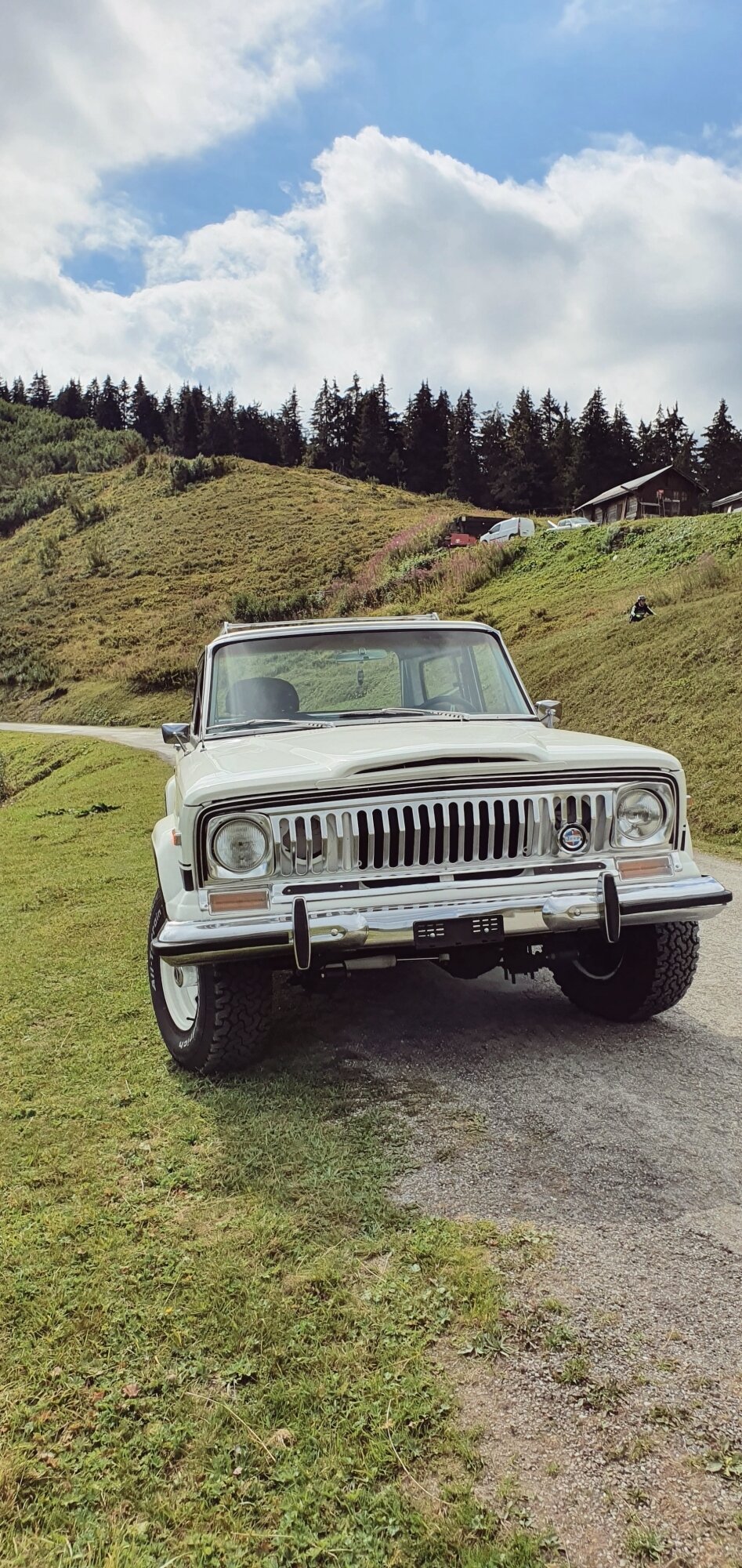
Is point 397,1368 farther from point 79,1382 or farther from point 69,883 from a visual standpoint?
point 69,883

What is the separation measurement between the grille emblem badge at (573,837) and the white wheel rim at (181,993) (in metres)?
1.52

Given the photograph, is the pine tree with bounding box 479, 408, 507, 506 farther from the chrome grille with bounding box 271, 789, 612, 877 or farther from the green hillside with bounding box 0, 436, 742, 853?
the chrome grille with bounding box 271, 789, 612, 877

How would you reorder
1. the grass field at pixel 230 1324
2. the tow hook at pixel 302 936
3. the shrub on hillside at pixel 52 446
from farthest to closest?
1. the shrub on hillside at pixel 52 446
2. the tow hook at pixel 302 936
3. the grass field at pixel 230 1324

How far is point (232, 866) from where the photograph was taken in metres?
3.20

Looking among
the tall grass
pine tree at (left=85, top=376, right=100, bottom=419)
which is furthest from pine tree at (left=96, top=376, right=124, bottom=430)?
the tall grass

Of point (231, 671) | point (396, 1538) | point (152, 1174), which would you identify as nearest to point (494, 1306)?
point (396, 1538)

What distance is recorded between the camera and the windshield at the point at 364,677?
455cm

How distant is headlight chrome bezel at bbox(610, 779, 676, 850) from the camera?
3494mm

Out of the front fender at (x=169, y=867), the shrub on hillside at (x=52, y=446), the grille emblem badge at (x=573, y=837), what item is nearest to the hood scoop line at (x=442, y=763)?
the grille emblem badge at (x=573, y=837)

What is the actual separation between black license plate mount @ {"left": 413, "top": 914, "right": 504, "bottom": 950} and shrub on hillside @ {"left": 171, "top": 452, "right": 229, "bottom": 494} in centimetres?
6959

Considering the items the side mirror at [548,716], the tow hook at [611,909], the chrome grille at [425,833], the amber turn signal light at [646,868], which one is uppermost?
the side mirror at [548,716]

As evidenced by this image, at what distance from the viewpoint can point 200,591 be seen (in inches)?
1918

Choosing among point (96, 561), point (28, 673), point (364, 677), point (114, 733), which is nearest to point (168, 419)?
point (96, 561)

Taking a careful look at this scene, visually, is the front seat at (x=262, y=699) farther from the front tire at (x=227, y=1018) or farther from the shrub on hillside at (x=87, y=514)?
the shrub on hillside at (x=87, y=514)
